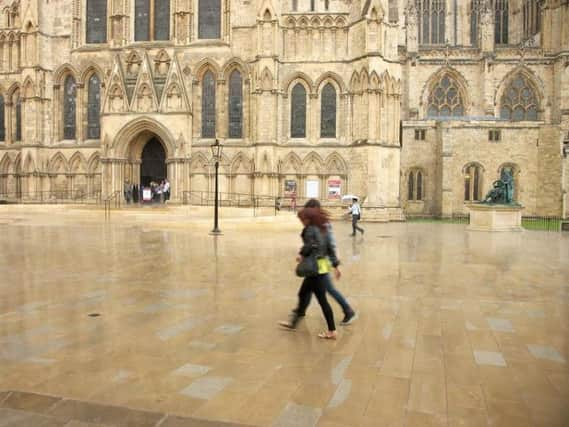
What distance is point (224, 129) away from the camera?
31125mm

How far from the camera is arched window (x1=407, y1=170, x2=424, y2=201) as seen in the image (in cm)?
3856

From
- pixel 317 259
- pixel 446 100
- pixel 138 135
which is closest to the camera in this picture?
pixel 317 259

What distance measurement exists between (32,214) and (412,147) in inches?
1048

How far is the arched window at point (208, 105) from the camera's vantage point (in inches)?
1236

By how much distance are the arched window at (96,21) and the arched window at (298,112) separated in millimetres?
12898

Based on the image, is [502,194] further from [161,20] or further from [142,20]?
[142,20]

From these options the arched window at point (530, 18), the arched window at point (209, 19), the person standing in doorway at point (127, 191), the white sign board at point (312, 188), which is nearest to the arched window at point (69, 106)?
the person standing in doorway at point (127, 191)

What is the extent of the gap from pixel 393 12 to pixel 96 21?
18951mm

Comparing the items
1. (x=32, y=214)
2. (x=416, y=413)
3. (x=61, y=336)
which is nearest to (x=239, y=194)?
(x=32, y=214)

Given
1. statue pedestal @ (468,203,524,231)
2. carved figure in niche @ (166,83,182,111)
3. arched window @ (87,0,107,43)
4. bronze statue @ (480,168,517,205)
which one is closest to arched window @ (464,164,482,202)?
bronze statue @ (480,168,517,205)

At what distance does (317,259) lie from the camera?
20.9 feet

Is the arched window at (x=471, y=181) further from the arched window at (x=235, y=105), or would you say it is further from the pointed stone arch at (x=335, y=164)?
the arched window at (x=235, y=105)

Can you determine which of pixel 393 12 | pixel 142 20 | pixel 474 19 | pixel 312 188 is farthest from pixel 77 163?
pixel 474 19

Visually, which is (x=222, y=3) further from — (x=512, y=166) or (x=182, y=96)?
(x=512, y=166)
